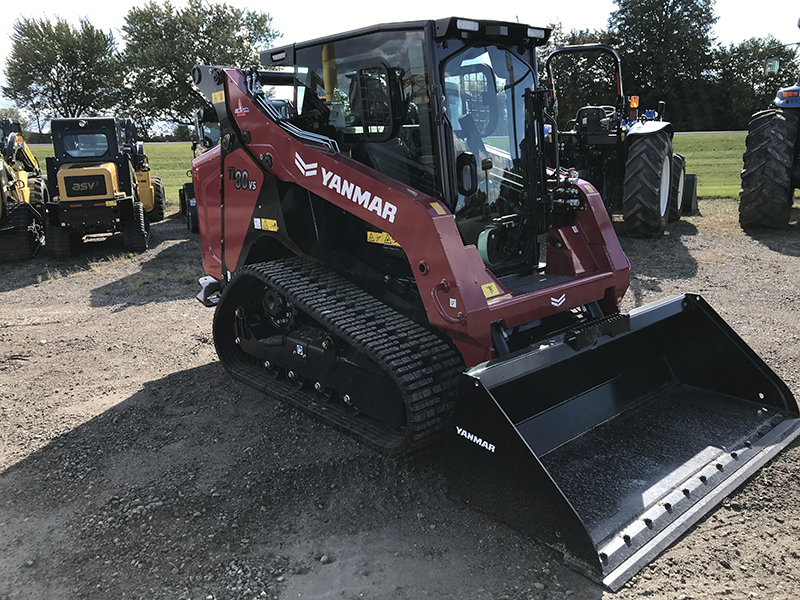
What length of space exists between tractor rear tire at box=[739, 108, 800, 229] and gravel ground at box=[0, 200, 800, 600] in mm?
4329

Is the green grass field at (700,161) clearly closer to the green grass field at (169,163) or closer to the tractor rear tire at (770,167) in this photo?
the green grass field at (169,163)

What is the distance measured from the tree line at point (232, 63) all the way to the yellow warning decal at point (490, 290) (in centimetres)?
3192

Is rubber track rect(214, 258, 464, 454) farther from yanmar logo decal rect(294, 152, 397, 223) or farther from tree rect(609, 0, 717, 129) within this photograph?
tree rect(609, 0, 717, 129)

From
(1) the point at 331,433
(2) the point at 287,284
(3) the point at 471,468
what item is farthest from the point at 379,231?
(3) the point at 471,468

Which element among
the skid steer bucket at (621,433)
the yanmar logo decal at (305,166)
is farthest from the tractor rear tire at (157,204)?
the skid steer bucket at (621,433)

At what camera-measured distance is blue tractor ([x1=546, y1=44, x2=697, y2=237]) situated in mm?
8961

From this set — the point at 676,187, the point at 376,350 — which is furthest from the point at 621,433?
the point at 676,187

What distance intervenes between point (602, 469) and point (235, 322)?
2912 mm

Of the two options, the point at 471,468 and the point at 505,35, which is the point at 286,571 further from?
the point at 505,35

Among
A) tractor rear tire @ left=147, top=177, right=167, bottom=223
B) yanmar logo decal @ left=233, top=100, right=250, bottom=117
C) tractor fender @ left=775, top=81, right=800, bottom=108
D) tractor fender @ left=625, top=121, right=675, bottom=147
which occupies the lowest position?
tractor rear tire @ left=147, top=177, right=167, bottom=223

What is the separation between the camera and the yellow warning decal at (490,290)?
350cm

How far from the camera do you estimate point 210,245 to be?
219 inches

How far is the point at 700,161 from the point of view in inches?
798

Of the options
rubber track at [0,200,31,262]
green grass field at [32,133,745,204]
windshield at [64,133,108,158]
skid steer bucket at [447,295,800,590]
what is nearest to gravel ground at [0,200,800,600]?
skid steer bucket at [447,295,800,590]
